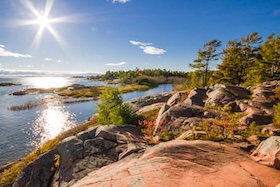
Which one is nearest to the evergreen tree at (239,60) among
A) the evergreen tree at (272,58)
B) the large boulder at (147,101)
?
the evergreen tree at (272,58)

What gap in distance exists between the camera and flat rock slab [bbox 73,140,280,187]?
4.89m

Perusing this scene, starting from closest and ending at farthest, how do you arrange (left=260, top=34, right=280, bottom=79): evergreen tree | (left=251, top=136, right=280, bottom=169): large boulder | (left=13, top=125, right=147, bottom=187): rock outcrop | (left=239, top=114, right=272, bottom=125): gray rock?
1. (left=251, top=136, right=280, bottom=169): large boulder
2. (left=13, top=125, right=147, bottom=187): rock outcrop
3. (left=239, top=114, right=272, bottom=125): gray rock
4. (left=260, top=34, right=280, bottom=79): evergreen tree

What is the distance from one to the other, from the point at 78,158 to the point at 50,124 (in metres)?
25.8

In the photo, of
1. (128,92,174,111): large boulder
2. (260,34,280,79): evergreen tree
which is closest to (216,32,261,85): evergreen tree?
(260,34,280,79): evergreen tree

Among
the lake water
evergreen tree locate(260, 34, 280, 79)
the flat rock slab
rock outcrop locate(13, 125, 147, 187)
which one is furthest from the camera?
evergreen tree locate(260, 34, 280, 79)

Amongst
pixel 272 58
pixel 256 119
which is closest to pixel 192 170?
pixel 256 119

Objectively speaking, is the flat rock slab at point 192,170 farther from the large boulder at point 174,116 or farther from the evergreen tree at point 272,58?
the evergreen tree at point 272,58

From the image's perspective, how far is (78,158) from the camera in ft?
35.3

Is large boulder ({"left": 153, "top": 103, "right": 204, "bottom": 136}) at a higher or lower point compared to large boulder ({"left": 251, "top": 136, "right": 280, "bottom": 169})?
lower

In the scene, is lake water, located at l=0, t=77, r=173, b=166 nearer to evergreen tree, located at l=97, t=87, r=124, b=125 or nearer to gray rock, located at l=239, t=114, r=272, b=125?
evergreen tree, located at l=97, t=87, r=124, b=125

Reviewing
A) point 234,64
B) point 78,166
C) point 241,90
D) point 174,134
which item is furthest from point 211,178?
point 234,64

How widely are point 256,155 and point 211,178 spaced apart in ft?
11.2

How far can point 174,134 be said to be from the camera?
39.6 feet

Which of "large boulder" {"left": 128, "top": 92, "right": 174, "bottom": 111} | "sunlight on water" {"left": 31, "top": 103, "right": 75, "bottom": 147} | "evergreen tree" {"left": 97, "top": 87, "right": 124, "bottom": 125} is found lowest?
→ "sunlight on water" {"left": 31, "top": 103, "right": 75, "bottom": 147}
